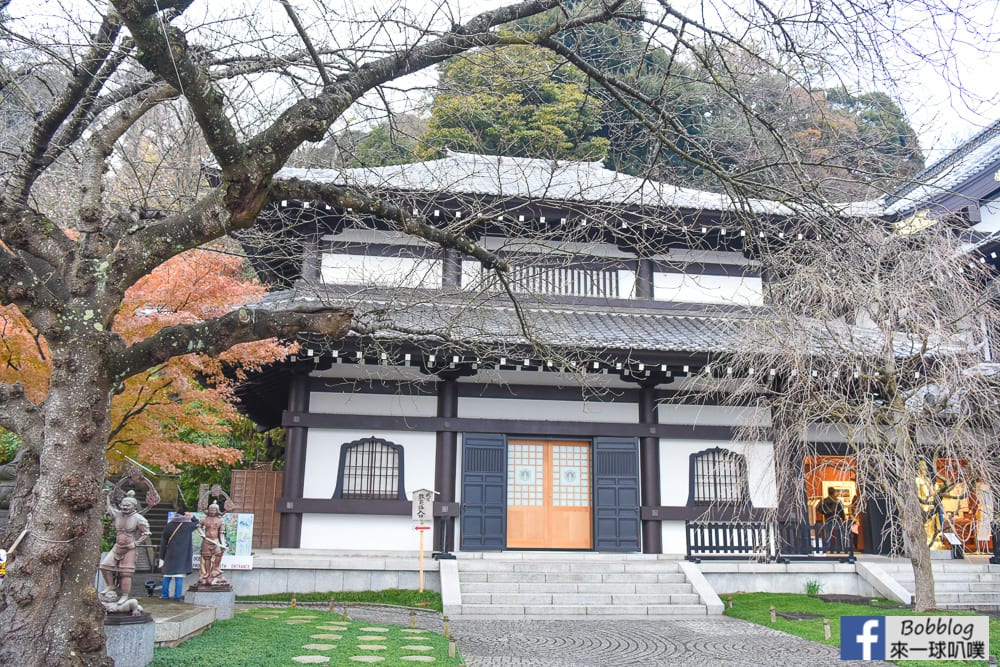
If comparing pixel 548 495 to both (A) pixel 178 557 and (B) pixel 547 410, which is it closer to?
(B) pixel 547 410

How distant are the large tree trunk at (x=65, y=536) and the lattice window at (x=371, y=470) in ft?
25.1

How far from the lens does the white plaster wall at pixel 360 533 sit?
488 inches

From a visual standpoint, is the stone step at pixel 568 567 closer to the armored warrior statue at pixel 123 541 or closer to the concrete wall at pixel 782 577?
the concrete wall at pixel 782 577

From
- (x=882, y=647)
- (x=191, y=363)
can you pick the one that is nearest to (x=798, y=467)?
(x=882, y=647)

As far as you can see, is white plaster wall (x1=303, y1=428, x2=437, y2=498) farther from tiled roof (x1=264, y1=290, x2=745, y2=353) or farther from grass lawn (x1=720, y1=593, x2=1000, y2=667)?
grass lawn (x1=720, y1=593, x2=1000, y2=667)

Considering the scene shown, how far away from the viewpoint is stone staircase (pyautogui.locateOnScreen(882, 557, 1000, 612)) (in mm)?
11461

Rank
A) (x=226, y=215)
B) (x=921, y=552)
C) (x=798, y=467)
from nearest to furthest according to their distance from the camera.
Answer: (x=226, y=215)
(x=921, y=552)
(x=798, y=467)

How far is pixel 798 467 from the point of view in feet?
37.4

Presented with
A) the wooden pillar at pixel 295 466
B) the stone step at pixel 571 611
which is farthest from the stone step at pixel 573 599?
the wooden pillar at pixel 295 466

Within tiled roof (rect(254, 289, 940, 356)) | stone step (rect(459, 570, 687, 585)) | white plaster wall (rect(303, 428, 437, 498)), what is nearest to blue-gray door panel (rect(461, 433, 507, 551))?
white plaster wall (rect(303, 428, 437, 498))

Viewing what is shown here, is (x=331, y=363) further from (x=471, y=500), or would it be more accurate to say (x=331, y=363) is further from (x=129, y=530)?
(x=129, y=530)

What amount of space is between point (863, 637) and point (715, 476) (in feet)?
30.4

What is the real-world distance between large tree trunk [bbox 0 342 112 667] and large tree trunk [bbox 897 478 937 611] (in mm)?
8492

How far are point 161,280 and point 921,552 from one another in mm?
10466
